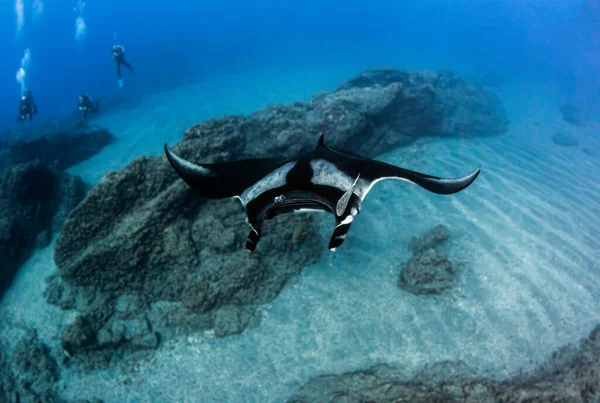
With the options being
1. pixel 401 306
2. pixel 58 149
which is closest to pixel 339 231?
pixel 401 306

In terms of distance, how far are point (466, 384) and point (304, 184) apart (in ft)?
10.5

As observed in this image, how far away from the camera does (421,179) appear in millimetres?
2594

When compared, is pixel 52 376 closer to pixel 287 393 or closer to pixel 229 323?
pixel 229 323

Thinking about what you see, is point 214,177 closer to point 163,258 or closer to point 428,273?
point 163,258

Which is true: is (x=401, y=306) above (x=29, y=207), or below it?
above

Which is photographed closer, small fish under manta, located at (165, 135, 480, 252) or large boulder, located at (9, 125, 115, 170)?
small fish under manta, located at (165, 135, 480, 252)

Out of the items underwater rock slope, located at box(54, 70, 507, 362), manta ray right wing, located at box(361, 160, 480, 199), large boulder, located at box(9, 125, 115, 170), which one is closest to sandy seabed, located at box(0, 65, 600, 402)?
underwater rock slope, located at box(54, 70, 507, 362)

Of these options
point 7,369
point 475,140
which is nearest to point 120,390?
point 7,369

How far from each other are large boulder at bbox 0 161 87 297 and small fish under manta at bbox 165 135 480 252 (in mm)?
7047

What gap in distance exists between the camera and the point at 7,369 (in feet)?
15.6

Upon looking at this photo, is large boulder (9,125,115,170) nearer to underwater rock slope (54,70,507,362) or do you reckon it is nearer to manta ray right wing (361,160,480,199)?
underwater rock slope (54,70,507,362)

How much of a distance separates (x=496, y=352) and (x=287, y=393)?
2999 mm

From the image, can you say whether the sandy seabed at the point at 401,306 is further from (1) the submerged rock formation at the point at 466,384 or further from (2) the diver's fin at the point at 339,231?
(2) the diver's fin at the point at 339,231

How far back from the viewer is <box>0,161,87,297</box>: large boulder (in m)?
6.96
